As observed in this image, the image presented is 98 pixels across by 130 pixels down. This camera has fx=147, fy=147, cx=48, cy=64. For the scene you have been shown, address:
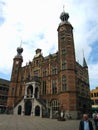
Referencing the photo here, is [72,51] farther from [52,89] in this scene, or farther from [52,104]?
[52,104]

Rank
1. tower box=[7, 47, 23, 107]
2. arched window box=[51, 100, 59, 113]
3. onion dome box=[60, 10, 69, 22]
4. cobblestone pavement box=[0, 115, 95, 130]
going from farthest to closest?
1. tower box=[7, 47, 23, 107]
2. onion dome box=[60, 10, 69, 22]
3. arched window box=[51, 100, 59, 113]
4. cobblestone pavement box=[0, 115, 95, 130]

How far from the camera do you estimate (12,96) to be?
45.7 metres

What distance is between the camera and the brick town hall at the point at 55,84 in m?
32.9

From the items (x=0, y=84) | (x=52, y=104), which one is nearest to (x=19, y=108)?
(x=52, y=104)

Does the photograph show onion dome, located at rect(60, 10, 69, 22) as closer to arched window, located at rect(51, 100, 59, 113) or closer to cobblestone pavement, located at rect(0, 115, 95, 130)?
arched window, located at rect(51, 100, 59, 113)

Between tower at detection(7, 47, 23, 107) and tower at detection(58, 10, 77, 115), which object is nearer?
tower at detection(58, 10, 77, 115)

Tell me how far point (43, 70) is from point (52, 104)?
33.6 ft

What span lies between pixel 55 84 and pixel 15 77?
16267mm

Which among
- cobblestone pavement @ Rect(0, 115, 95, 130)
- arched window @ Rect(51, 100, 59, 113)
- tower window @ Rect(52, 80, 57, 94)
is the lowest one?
cobblestone pavement @ Rect(0, 115, 95, 130)

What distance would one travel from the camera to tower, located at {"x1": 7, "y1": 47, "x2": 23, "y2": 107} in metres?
45.2

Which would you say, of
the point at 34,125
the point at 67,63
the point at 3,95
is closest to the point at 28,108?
the point at 67,63

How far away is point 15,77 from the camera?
47.8 m

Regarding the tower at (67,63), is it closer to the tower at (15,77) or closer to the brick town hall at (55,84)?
the brick town hall at (55,84)

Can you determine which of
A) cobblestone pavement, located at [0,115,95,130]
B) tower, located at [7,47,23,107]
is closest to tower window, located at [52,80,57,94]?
tower, located at [7,47,23,107]
